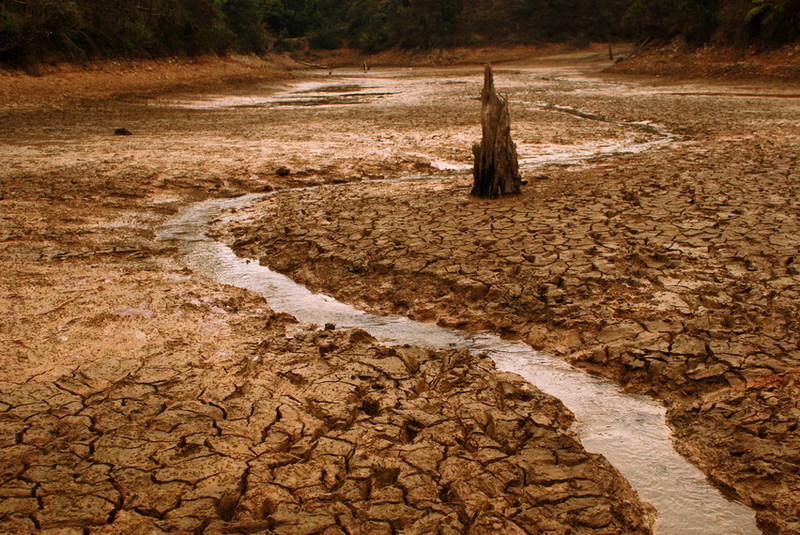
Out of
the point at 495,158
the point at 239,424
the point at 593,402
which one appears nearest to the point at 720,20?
the point at 495,158

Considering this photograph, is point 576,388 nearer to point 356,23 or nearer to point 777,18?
point 777,18

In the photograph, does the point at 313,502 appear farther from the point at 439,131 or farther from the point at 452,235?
the point at 439,131

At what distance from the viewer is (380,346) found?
4207mm

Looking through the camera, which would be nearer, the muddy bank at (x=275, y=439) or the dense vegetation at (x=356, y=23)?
the muddy bank at (x=275, y=439)

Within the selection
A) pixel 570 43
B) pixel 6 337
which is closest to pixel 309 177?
pixel 6 337

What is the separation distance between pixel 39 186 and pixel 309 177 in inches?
125

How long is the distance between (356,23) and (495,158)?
4903 cm

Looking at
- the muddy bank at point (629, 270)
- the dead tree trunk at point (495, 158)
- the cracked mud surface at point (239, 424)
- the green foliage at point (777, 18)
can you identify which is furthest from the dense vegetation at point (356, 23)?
the cracked mud surface at point (239, 424)

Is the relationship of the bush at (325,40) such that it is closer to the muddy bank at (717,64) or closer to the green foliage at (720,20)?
the green foliage at (720,20)

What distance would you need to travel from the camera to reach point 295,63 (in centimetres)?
4444

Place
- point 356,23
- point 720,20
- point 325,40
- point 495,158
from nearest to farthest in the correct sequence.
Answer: point 495,158 → point 720,20 → point 325,40 → point 356,23

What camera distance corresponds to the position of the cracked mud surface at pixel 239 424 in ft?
8.71

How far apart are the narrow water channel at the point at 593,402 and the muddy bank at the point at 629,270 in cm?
10

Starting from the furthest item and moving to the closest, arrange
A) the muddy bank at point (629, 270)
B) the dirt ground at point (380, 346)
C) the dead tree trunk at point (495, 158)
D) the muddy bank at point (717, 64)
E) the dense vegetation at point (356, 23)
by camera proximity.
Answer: the dense vegetation at point (356, 23)
the muddy bank at point (717, 64)
the dead tree trunk at point (495, 158)
the muddy bank at point (629, 270)
the dirt ground at point (380, 346)
